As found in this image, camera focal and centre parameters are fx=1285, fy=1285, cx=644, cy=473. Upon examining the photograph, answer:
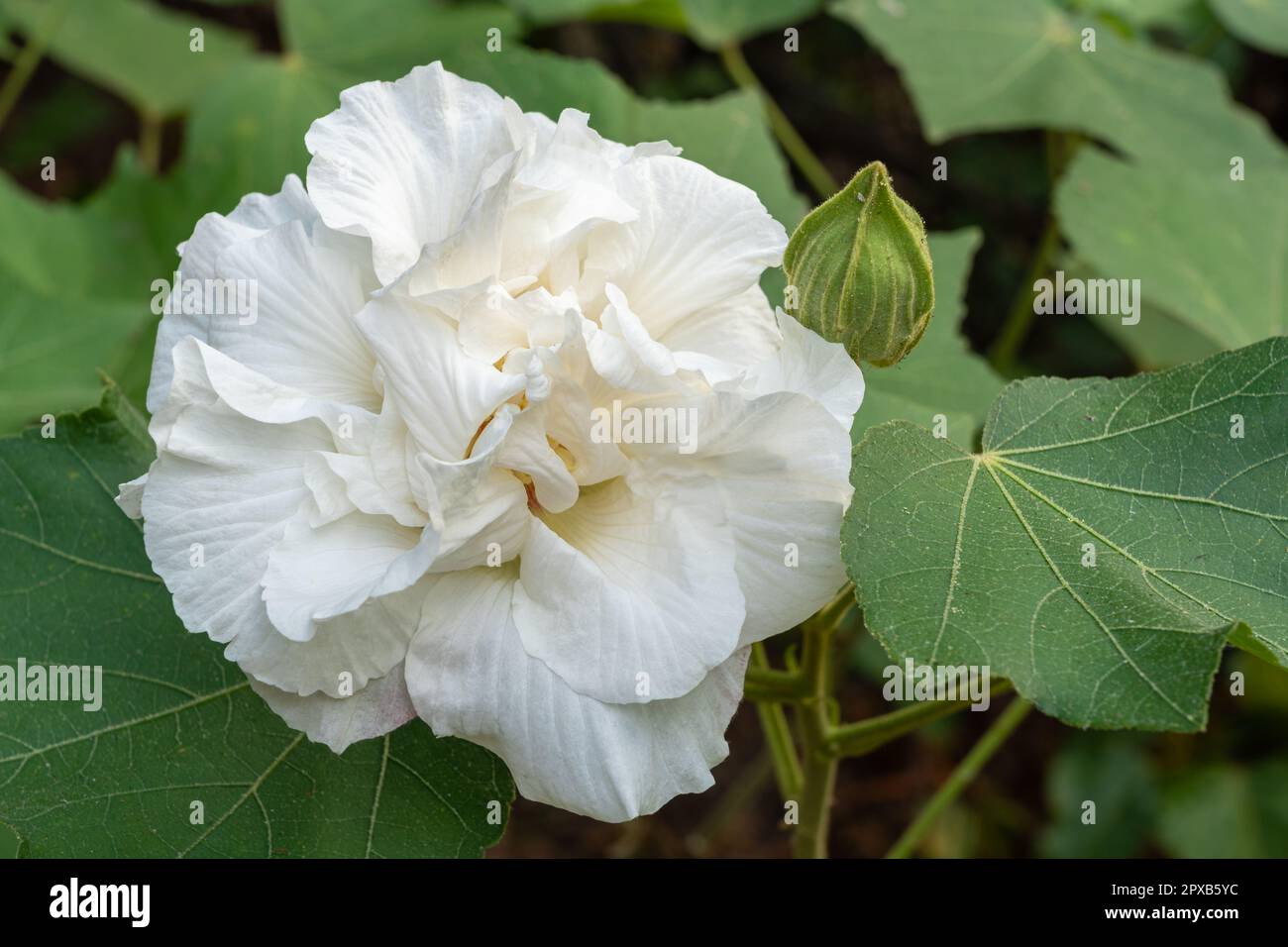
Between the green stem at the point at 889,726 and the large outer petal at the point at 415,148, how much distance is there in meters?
0.46

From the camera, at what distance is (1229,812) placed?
80.6 inches

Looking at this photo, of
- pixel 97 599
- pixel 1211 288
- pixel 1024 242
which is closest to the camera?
pixel 97 599

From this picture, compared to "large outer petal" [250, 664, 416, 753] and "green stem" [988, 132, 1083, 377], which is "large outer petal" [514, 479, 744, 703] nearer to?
"large outer petal" [250, 664, 416, 753]

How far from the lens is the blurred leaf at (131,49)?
2.10 metres

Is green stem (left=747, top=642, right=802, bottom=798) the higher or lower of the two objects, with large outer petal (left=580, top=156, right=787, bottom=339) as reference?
→ lower

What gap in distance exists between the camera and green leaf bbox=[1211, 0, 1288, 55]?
174cm

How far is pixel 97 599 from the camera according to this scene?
0.94m

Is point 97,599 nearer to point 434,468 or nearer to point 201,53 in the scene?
point 434,468

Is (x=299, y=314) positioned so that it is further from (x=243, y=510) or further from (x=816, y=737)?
(x=816, y=737)

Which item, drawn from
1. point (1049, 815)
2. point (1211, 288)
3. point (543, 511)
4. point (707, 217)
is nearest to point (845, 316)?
point (707, 217)

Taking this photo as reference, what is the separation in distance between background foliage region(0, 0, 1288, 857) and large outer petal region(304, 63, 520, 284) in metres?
0.33

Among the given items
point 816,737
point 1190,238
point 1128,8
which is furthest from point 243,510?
point 1128,8

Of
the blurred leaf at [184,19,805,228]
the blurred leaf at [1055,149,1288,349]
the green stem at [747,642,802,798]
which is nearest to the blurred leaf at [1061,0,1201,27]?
the blurred leaf at [1055,149,1288,349]
